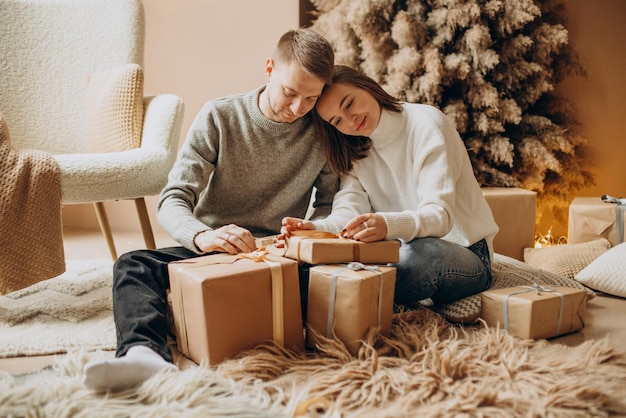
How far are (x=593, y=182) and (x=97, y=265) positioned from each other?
1806mm

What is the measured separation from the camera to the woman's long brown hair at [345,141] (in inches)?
52.4

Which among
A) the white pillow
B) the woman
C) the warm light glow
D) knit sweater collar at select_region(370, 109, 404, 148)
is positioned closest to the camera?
the woman

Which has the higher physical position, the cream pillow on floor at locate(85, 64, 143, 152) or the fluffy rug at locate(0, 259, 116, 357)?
the cream pillow on floor at locate(85, 64, 143, 152)

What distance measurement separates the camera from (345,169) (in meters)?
1.41

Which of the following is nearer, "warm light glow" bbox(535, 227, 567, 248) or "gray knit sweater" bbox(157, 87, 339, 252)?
"gray knit sweater" bbox(157, 87, 339, 252)

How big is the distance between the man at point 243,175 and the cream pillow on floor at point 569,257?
71 cm

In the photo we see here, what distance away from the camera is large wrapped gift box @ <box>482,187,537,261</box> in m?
1.78

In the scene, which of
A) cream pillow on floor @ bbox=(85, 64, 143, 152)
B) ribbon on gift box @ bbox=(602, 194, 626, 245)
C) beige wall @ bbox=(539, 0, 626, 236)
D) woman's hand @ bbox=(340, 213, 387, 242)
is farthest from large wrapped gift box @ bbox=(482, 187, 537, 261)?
cream pillow on floor @ bbox=(85, 64, 143, 152)

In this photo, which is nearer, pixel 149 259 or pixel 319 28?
pixel 149 259

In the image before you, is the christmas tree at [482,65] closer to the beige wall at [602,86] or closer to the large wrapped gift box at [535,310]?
the beige wall at [602,86]

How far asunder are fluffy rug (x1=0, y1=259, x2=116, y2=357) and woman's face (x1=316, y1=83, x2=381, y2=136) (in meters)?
0.67

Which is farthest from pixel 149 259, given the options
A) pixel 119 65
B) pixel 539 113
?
pixel 539 113

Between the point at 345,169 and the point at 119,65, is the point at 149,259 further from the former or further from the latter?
the point at 119,65

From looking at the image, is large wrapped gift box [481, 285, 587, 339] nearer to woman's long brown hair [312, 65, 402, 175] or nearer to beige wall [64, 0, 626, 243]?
woman's long brown hair [312, 65, 402, 175]
